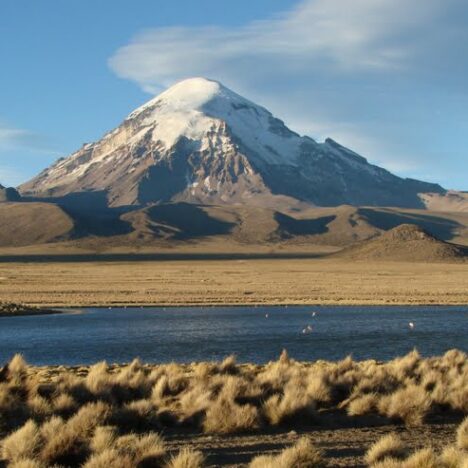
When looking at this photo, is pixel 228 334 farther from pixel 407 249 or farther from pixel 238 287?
pixel 407 249

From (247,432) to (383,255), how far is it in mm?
153826

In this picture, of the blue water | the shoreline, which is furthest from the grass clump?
the shoreline

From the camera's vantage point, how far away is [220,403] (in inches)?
640

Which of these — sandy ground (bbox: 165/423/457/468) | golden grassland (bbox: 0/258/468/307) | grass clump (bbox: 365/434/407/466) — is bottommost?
golden grassland (bbox: 0/258/468/307)

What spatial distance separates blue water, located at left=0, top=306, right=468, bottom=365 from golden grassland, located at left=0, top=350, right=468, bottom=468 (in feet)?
40.1

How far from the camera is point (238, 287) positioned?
90.8 meters

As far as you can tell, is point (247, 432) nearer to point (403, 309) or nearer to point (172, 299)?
point (403, 309)

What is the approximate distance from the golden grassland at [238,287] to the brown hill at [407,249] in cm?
2696

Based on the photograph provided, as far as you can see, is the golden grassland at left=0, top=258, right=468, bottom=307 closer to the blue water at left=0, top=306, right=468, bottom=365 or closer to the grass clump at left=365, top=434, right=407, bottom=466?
the blue water at left=0, top=306, right=468, bottom=365

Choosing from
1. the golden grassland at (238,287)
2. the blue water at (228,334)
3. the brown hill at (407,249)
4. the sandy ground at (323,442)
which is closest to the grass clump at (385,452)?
the sandy ground at (323,442)

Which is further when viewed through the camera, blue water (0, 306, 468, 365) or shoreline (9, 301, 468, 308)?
shoreline (9, 301, 468, 308)

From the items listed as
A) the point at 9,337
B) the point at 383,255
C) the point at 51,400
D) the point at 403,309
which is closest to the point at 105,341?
the point at 9,337

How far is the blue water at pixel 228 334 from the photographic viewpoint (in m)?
35.0

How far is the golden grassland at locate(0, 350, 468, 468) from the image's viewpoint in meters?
11.9
